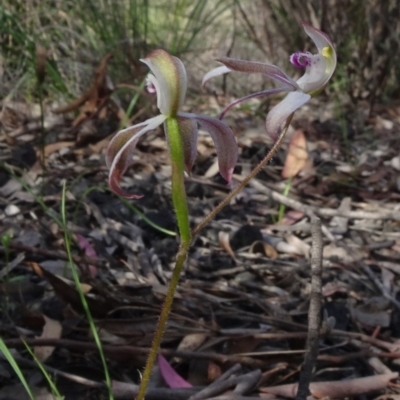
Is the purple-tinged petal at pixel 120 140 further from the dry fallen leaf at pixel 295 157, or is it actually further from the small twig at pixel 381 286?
the dry fallen leaf at pixel 295 157

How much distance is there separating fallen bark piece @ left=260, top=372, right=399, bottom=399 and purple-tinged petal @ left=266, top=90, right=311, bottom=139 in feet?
2.21

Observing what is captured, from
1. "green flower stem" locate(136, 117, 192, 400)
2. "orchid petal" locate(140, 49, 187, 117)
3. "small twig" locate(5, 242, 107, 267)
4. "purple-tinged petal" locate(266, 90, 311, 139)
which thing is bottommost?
"small twig" locate(5, 242, 107, 267)

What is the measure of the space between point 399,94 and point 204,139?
75.7 inches

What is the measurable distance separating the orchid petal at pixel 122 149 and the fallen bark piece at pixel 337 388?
69cm

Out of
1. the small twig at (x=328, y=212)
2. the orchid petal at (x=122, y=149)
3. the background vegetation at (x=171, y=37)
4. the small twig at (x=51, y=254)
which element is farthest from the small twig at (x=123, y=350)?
the background vegetation at (x=171, y=37)

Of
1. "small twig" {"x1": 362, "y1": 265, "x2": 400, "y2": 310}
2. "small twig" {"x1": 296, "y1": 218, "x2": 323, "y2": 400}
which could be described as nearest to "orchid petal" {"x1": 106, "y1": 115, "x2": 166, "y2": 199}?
"small twig" {"x1": 296, "y1": 218, "x2": 323, "y2": 400}

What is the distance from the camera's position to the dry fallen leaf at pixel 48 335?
1432 mm

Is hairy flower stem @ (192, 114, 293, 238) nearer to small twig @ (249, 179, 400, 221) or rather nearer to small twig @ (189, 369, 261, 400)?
small twig @ (189, 369, 261, 400)

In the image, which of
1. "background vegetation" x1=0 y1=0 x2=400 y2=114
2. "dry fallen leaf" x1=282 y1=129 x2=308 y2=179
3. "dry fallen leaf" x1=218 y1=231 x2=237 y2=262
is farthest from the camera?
"background vegetation" x1=0 y1=0 x2=400 y2=114

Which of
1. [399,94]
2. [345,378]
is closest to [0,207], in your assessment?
[345,378]

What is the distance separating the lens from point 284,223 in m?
2.33

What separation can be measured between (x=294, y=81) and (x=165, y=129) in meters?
0.18

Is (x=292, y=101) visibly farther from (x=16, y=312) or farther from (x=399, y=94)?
(x=399, y=94)

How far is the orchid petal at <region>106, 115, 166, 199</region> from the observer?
0.84 metres
